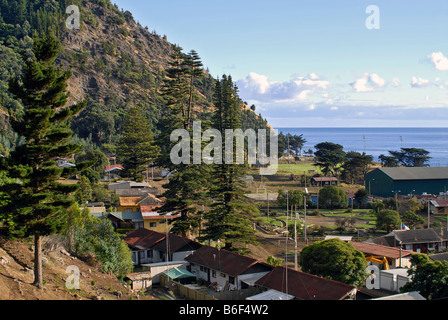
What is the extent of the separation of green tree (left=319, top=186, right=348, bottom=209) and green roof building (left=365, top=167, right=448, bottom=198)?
1138 centimetres

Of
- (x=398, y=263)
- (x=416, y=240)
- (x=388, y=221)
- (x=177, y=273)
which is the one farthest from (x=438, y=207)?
(x=177, y=273)

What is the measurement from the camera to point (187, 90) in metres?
36.5

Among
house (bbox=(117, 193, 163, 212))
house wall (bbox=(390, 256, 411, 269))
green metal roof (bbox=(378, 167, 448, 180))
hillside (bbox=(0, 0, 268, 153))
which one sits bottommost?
house wall (bbox=(390, 256, 411, 269))

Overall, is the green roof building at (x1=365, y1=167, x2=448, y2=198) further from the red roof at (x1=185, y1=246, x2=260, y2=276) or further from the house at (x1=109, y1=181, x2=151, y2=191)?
the red roof at (x1=185, y1=246, x2=260, y2=276)

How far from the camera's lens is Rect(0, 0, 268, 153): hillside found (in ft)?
308

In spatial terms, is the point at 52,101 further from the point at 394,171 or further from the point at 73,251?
the point at 394,171

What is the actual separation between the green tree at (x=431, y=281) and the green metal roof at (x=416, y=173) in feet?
146

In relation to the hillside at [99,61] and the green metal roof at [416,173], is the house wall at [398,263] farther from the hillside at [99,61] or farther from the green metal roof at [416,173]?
the hillside at [99,61]

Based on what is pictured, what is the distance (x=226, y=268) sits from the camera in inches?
931

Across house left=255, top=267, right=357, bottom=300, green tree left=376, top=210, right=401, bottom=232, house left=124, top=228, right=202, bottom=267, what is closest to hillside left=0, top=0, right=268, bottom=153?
house left=124, top=228, right=202, bottom=267

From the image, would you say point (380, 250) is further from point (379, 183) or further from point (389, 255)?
point (379, 183)

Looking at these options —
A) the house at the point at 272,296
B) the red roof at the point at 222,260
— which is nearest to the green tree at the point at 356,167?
the red roof at the point at 222,260

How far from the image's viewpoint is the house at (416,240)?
111ft
